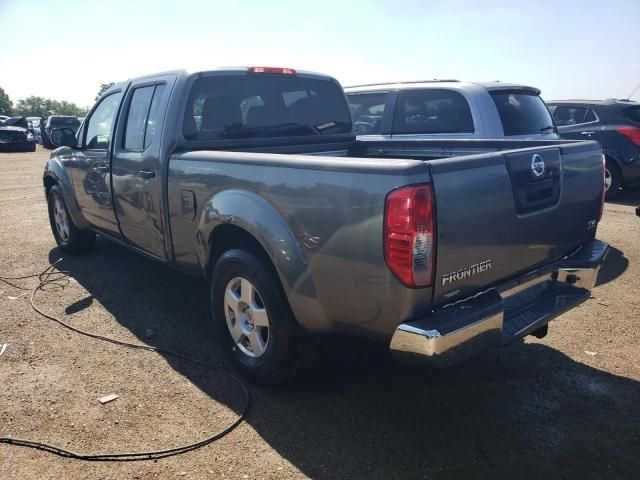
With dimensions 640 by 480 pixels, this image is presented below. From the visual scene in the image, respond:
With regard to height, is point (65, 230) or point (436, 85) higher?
point (436, 85)

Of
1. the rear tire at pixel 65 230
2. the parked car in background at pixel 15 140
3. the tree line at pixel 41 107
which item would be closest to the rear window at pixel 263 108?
the rear tire at pixel 65 230

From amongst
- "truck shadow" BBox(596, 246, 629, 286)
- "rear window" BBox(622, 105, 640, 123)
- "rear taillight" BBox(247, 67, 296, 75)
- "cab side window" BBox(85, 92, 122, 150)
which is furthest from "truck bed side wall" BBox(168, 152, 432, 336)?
"rear window" BBox(622, 105, 640, 123)

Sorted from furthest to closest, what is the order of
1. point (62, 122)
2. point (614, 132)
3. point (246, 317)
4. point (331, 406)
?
point (62, 122) → point (614, 132) → point (246, 317) → point (331, 406)

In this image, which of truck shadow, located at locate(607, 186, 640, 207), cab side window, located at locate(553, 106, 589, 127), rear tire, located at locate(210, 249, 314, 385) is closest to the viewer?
rear tire, located at locate(210, 249, 314, 385)

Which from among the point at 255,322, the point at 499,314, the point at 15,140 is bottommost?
the point at 255,322

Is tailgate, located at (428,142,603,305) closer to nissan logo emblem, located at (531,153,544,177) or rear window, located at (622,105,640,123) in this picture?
nissan logo emblem, located at (531,153,544,177)

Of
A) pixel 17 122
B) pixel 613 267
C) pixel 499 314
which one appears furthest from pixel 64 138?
pixel 17 122

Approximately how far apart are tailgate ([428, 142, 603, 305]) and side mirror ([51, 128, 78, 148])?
427 centimetres

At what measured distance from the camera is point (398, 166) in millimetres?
2295

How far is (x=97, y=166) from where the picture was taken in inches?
190

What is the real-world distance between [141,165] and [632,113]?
8532 mm

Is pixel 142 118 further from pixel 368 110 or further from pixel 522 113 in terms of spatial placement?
pixel 522 113

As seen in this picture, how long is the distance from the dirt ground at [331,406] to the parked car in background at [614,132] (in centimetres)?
546

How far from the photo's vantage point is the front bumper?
234 cm
